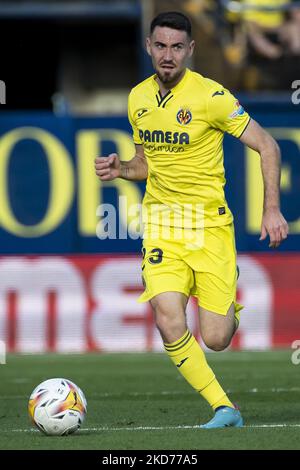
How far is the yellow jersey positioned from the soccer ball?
1.34 metres

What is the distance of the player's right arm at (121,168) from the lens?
8945mm

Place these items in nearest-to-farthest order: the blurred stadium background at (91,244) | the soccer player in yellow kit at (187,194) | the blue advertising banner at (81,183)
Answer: the soccer player in yellow kit at (187,194)
the blurred stadium background at (91,244)
the blue advertising banner at (81,183)

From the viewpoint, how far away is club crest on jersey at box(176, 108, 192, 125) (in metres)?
8.90

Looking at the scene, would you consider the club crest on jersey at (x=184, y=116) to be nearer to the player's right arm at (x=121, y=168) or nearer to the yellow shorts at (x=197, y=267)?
the player's right arm at (x=121, y=168)

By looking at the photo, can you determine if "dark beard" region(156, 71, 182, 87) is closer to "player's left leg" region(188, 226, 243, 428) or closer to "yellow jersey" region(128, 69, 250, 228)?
"yellow jersey" region(128, 69, 250, 228)

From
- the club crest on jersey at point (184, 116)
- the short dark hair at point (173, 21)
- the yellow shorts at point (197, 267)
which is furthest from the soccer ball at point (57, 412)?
the short dark hair at point (173, 21)

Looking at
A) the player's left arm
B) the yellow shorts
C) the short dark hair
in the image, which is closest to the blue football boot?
the yellow shorts

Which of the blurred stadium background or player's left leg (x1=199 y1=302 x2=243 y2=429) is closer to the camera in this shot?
player's left leg (x1=199 y1=302 x2=243 y2=429)

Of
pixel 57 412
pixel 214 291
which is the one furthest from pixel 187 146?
pixel 57 412

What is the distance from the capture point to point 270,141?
8.73m

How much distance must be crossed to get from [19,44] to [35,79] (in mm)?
720

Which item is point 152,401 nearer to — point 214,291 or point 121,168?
point 214,291

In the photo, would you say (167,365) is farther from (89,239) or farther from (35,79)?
(35,79)

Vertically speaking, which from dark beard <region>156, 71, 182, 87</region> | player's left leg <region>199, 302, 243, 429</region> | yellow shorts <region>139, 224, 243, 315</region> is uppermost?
dark beard <region>156, 71, 182, 87</region>
